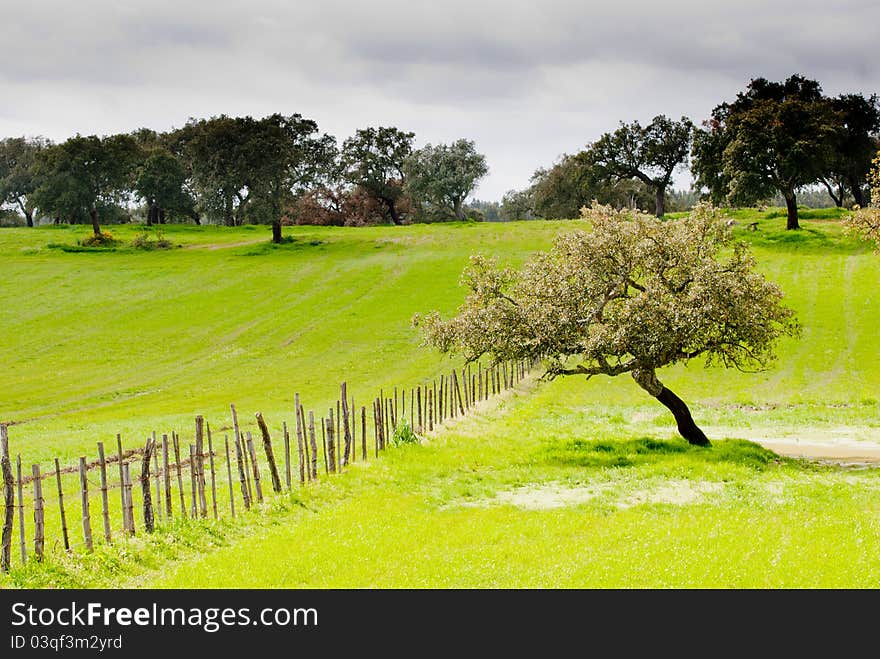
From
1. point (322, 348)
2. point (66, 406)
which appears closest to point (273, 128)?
point (322, 348)

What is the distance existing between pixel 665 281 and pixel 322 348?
32.9 m

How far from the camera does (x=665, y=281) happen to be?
2684 centimetres

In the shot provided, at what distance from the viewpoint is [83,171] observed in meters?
104

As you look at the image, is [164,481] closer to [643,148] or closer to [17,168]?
[643,148]

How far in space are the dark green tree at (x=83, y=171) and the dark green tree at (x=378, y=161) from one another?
30172 millimetres

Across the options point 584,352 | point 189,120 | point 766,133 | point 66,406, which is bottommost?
point 66,406

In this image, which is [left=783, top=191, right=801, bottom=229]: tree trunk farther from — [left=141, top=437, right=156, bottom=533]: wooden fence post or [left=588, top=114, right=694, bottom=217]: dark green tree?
[left=141, top=437, right=156, bottom=533]: wooden fence post

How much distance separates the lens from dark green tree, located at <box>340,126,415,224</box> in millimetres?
122625

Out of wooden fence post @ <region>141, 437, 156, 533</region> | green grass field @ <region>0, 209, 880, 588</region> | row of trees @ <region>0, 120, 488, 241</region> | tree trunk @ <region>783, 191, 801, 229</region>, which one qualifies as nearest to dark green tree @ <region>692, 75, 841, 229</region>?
tree trunk @ <region>783, 191, 801, 229</region>

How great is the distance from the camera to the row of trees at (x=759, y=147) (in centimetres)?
7744

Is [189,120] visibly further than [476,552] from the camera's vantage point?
Yes

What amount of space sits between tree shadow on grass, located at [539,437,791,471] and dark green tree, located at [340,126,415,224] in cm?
9955

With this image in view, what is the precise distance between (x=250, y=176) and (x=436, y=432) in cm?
6795

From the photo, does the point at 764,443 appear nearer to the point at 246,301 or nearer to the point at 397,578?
the point at 397,578
